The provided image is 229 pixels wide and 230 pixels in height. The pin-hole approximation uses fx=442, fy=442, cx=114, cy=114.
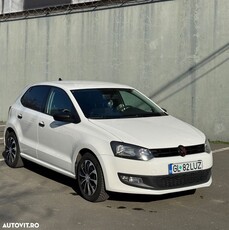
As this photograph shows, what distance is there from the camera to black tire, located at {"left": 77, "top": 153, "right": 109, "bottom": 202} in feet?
17.4

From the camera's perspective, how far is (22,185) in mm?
6359

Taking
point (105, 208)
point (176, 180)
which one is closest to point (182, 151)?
point (176, 180)

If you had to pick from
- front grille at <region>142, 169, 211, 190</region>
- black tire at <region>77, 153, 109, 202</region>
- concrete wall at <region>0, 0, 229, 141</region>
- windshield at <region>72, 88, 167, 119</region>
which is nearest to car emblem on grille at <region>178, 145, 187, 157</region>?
front grille at <region>142, 169, 211, 190</region>

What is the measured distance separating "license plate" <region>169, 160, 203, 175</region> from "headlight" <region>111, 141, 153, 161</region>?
0.30 m

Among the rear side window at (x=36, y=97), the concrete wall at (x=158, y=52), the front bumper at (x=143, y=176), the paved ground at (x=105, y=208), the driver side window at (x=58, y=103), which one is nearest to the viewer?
the paved ground at (x=105, y=208)

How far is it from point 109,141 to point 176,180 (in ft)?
2.98

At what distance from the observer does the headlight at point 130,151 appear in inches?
199

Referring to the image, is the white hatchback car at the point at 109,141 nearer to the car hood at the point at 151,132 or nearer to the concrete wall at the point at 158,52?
the car hood at the point at 151,132

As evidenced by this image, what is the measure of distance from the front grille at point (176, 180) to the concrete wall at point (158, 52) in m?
5.04

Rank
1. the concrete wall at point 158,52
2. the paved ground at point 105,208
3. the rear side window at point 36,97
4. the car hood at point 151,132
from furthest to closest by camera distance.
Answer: the concrete wall at point 158,52 → the rear side window at point 36,97 → the car hood at point 151,132 → the paved ground at point 105,208

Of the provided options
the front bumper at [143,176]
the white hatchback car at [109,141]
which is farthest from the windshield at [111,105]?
the front bumper at [143,176]

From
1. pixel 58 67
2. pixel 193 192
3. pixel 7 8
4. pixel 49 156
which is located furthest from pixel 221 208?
pixel 7 8

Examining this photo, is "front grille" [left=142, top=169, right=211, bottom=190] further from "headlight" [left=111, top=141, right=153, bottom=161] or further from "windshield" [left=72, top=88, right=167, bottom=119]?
"windshield" [left=72, top=88, right=167, bottom=119]

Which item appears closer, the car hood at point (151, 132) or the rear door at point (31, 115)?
the car hood at point (151, 132)
